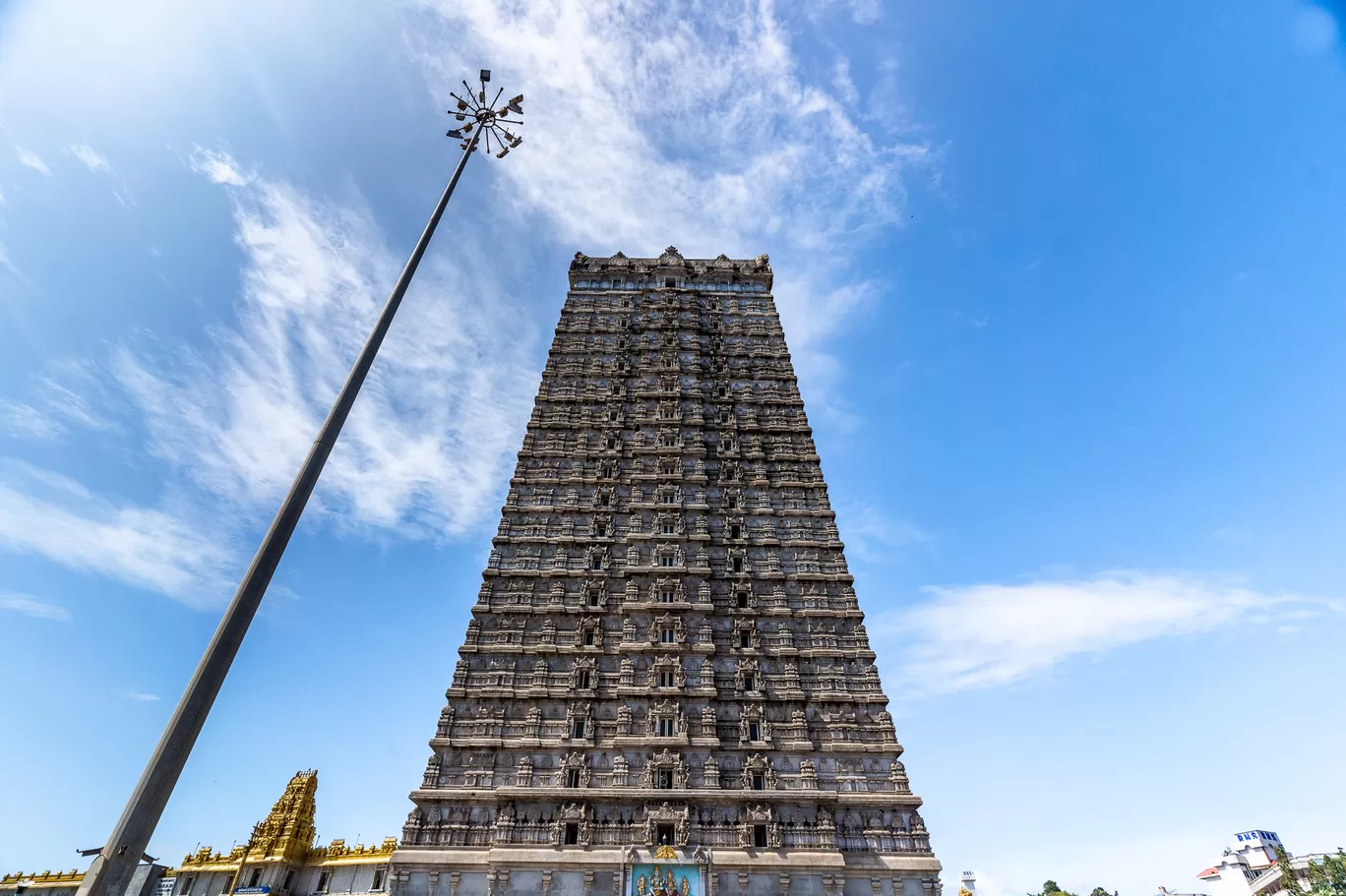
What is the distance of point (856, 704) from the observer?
34.7 meters

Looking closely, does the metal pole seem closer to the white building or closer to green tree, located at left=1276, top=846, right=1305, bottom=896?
green tree, located at left=1276, top=846, right=1305, bottom=896

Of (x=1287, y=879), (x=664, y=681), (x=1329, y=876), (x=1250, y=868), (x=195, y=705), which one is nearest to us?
(x=195, y=705)

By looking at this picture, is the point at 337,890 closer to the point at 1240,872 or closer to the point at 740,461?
the point at 740,461

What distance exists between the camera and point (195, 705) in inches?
310

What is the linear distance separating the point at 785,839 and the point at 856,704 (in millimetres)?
7502

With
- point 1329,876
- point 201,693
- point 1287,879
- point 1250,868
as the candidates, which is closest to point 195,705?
point 201,693

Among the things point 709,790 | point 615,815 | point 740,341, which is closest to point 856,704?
point 709,790

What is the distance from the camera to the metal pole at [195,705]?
7.17m

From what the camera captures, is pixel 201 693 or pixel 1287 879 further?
pixel 1287 879

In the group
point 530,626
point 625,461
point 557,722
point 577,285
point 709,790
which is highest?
point 577,285

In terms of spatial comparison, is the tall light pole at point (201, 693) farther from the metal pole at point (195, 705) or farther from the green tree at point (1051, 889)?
the green tree at point (1051, 889)

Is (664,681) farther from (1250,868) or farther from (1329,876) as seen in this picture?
(1250,868)

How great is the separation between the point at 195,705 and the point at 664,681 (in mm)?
28721

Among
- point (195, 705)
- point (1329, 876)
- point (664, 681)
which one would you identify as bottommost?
point (195, 705)
